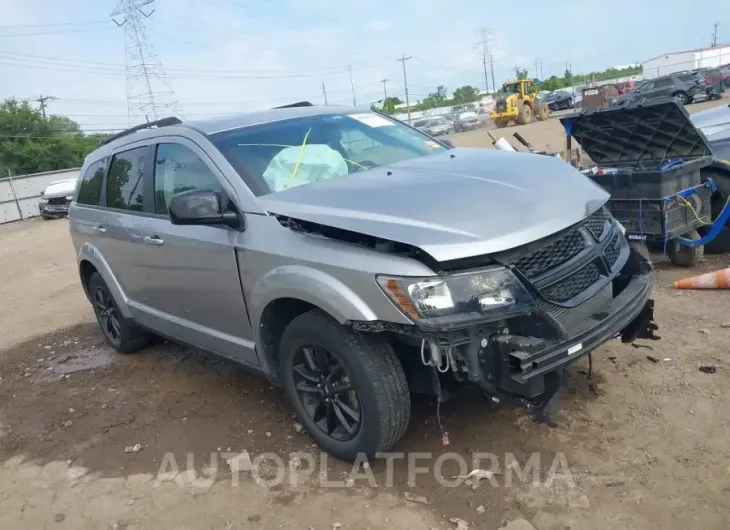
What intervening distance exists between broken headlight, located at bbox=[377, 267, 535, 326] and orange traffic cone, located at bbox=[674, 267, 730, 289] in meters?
3.51

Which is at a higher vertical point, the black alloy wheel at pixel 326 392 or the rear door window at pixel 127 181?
the rear door window at pixel 127 181

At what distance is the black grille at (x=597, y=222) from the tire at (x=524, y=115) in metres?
35.1

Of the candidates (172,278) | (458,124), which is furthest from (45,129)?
(172,278)

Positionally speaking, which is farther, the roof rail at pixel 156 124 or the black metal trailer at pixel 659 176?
the black metal trailer at pixel 659 176

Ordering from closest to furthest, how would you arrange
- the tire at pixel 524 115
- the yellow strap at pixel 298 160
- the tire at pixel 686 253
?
the yellow strap at pixel 298 160
the tire at pixel 686 253
the tire at pixel 524 115

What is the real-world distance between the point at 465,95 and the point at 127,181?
88.8 metres

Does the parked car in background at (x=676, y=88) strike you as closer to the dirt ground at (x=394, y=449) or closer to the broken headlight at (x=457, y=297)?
the dirt ground at (x=394, y=449)

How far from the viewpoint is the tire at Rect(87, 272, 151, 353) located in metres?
5.45

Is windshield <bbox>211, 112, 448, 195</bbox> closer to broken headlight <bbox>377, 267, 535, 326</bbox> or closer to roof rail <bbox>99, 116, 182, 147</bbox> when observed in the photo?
roof rail <bbox>99, 116, 182, 147</bbox>

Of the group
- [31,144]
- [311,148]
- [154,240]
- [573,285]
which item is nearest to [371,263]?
[573,285]

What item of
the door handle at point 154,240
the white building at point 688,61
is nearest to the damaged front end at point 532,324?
the door handle at point 154,240

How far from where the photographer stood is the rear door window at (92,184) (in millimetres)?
5156

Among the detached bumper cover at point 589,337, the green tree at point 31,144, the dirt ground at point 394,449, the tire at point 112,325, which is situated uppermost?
the green tree at point 31,144

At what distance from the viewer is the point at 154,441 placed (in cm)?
397
